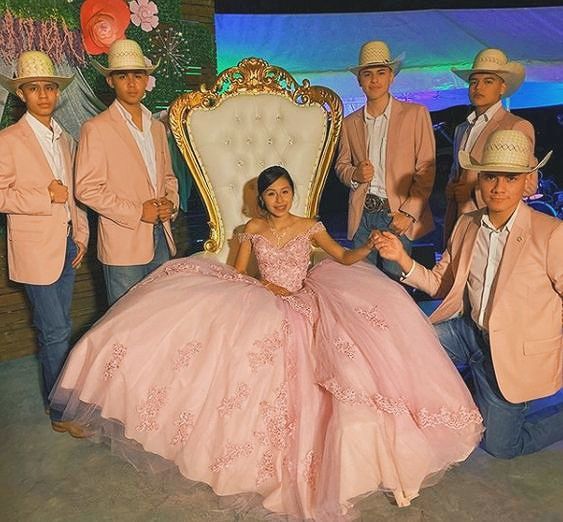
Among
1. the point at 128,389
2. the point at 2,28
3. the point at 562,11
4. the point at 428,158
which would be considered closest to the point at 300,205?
the point at 428,158

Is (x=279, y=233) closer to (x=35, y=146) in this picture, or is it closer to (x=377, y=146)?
(x=377, y=146)

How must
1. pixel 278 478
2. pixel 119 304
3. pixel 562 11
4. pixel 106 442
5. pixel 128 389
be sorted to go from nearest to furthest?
1. pixel 278 478
2. pixel 128 389
3. pixel 119 304
4. pixel 106 442
5. pixel 562 11

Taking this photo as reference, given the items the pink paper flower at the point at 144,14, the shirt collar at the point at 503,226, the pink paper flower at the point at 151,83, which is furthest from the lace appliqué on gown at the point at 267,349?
the pink paper flower at the point at 144,14

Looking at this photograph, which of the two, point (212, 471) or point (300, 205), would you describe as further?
point (300, 205)

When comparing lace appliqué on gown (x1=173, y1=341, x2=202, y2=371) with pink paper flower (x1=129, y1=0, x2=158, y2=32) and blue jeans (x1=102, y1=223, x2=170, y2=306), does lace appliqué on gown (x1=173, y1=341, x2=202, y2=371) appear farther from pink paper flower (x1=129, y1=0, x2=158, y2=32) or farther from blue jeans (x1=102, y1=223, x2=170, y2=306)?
pink paper flower (x1=129, y1=0, x2=158, y2=32)

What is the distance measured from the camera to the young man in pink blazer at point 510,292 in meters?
2.38

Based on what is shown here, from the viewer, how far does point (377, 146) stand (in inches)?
132

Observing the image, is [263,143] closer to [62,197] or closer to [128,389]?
[62,197]

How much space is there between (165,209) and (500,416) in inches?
74.6

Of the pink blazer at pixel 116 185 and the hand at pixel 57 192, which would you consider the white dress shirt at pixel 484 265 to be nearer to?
the pink blazer at pixel 116 185

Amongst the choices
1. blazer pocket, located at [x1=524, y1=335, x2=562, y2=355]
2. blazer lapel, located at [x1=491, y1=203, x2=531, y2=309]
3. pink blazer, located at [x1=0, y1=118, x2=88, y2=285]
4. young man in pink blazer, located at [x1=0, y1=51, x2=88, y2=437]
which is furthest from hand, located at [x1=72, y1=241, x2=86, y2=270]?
blazer pocket, located at [x1=524, y1=335, x2=562, y2=355]

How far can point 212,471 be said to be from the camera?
2.18 metres

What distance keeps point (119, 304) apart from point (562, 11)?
6.93m

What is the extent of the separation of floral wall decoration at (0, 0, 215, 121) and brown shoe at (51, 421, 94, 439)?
1.84 metres
